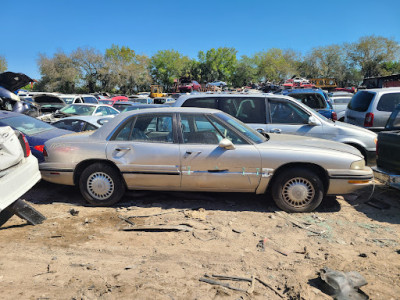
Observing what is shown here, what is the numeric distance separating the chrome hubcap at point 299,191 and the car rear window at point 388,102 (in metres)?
4.91

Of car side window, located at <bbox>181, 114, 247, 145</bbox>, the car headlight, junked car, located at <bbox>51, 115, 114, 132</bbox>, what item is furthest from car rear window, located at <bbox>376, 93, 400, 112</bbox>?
junked car, located at <bbox>51, 115, 114, 132</bbox>

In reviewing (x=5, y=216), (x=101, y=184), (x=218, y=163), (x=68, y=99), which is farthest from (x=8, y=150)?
(x=68, y=99)

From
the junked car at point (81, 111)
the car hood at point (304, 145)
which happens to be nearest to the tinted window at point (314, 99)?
the car hood at point (304, 145)

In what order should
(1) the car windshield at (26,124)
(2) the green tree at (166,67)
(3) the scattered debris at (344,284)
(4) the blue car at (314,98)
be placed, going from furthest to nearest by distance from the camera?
(2) the green tree at (166,67) < (4) the blue car at (314,98) < (1) the car windshield at (26,124) < (3) the scattered debris at (344,284)

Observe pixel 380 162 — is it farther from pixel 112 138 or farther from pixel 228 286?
pixel 112 138

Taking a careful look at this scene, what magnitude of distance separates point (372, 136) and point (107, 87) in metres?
49.0

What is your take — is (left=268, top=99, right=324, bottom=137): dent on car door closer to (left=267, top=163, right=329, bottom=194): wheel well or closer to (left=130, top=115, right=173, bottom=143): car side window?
(left=267, top=163, right=329, bottom=194): wheel well

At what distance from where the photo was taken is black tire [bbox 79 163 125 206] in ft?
15.3

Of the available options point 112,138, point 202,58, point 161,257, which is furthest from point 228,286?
point 202,58

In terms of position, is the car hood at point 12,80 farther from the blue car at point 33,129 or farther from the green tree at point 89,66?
the green tree at point 89,66

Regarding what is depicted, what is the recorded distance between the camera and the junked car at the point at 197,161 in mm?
4402

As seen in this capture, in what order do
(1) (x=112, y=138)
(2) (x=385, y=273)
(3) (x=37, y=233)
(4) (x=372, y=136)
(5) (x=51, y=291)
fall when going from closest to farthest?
(5) (x=51, y=291), (2) (x=385, y=273), (3) (x=37, y=233), (1) (x=112, y=138), (4) (x=372, y=136)

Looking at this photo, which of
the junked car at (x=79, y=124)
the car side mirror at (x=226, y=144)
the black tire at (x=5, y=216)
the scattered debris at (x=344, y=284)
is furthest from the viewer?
the junked car at (x=79, y=124)

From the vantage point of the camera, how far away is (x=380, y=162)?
5.29 m
